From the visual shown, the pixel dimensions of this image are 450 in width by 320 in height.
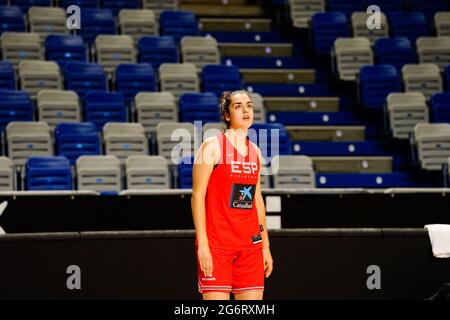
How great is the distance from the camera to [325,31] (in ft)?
40.7

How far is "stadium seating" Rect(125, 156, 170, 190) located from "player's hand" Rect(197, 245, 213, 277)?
525cm

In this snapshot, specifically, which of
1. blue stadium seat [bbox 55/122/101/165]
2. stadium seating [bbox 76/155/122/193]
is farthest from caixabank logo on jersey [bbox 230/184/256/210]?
blue stadium seat [bbox 55/122/101/165]

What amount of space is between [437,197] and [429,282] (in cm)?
154

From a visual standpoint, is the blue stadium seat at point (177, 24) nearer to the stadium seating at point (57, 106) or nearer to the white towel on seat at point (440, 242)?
the stadium seating at point (57, 106)

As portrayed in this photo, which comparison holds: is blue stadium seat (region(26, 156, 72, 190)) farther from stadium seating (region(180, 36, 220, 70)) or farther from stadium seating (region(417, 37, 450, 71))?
stadium seating (region(417, 37, 450, 71))

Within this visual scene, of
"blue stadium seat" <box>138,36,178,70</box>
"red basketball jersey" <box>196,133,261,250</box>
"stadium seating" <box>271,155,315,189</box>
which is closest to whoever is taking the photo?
"red basketball jersey" <box>196,133,261,250</box>

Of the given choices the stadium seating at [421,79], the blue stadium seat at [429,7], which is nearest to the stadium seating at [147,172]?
the stadium seating at [421,79]

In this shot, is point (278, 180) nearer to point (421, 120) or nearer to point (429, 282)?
point (421, 120)

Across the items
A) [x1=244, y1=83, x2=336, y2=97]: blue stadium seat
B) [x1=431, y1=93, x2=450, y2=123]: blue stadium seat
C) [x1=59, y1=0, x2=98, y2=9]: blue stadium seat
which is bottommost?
[x1=431, y1=93, x2=450, y2=123]: blue stadium seat

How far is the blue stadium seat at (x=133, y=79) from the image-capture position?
1105 cm

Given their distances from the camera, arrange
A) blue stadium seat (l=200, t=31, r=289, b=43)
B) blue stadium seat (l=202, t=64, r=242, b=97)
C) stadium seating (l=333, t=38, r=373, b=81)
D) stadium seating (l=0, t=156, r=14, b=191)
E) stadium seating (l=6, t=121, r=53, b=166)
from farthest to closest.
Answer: blue stadium seat (l=200, t=31, r=289, b=43)
stadium seating (l=333, t=38, r=373, b=81)
blue stadium seat (l=202, t=64, r=242, b=97)
stadium seating (l=6, t=121, r=53, b=166)
stadium seating (l=0, t=156, r=14, b=191)

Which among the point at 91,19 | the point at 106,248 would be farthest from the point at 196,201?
the point at 91,19

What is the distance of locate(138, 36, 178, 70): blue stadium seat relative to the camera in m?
11.7

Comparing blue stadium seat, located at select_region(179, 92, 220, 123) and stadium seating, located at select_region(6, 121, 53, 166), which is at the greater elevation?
blue stadium seat, located at select_region(179, 92, 220, 123)
